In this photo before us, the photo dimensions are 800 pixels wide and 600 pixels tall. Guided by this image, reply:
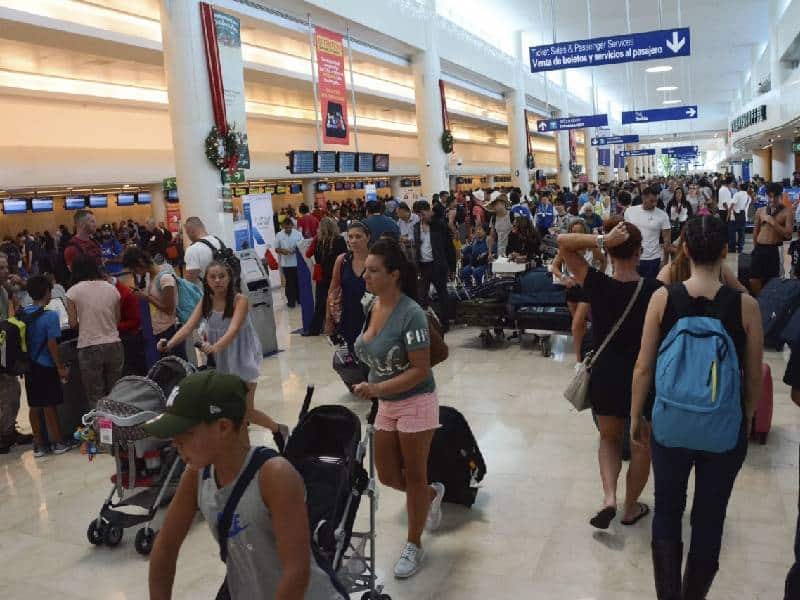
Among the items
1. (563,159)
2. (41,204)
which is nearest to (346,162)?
(41,204)

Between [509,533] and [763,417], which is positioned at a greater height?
[763,417]

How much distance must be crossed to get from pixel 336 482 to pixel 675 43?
13378 millimetres

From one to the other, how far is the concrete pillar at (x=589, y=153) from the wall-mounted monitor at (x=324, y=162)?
2920 cm

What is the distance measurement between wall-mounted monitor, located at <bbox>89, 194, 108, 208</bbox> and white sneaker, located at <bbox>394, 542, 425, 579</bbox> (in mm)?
19261

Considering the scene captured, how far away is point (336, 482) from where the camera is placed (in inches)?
119

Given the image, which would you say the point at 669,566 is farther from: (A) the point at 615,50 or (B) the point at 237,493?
(A) the point at 615,50

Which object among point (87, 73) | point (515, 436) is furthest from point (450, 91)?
point (515, 436)

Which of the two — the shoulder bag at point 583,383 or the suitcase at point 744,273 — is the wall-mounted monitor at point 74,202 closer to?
the suitcase at point 744,273

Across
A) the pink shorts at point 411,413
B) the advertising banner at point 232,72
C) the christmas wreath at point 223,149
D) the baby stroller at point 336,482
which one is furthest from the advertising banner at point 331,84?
the baby stroller at point 336,482

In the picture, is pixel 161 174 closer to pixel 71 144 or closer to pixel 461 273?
pixel 71 144

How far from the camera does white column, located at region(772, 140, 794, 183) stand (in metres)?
32.5

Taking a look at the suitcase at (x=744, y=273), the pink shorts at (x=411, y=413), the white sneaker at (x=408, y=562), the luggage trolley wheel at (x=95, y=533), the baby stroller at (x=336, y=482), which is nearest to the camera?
the baby stroller at (x=336, y=482)

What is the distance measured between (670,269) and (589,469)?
165 cm

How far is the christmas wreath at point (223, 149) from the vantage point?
1141 cm
